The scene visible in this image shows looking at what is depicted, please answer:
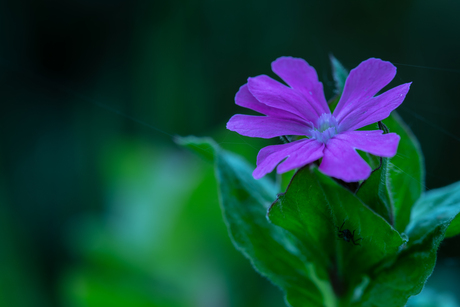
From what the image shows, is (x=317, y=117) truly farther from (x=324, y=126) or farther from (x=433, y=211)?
(x=433, y=211)

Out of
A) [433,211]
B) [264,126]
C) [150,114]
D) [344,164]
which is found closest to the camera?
[344,164]

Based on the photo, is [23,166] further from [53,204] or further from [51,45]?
[51,45]

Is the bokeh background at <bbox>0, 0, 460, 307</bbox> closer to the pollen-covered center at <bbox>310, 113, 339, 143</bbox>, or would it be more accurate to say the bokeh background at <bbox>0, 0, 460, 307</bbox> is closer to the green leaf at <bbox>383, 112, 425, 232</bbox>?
the green leaf at <bbox>383, 112, 425, 232</bbox>

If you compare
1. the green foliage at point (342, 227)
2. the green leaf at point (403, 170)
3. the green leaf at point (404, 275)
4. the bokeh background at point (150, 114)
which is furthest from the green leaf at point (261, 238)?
the bokeh background at point (150, 114)

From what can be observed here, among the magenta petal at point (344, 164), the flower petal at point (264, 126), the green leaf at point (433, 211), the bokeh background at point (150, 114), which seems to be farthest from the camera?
the bokeh background at point (150, 114)

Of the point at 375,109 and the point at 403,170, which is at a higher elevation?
the point at 375,109

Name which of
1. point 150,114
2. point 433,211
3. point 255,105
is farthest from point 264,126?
point 150,114

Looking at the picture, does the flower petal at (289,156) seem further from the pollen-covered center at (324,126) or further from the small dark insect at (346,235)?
the small dark insect at (346,235)

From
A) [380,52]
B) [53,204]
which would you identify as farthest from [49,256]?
[380,52]
